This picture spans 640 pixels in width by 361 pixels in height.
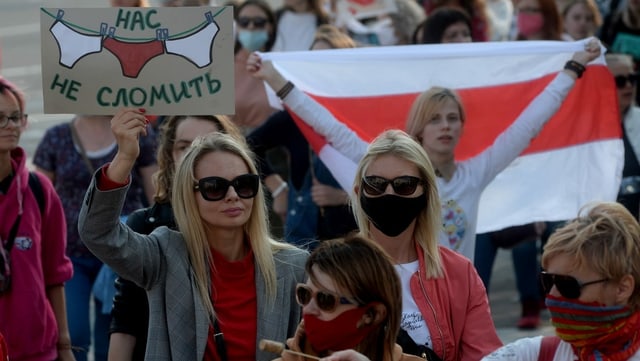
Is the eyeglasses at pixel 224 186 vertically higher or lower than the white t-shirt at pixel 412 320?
higher

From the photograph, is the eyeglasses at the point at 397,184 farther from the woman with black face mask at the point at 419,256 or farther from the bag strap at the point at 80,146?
the bag strap at the point at 80,146

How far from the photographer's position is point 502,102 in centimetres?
806

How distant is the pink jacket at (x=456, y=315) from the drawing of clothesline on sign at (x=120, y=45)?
118 cm

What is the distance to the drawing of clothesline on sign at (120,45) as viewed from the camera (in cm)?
523

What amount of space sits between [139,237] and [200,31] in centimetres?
80

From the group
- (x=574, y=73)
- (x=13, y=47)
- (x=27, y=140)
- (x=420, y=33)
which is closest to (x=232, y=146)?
(x=574, y=73)

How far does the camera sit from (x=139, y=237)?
513 cm

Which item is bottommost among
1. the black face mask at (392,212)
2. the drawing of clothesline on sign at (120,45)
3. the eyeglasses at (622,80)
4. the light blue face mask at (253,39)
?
the black face mask at (392,212)

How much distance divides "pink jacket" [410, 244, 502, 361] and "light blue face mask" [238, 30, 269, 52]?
199 inches

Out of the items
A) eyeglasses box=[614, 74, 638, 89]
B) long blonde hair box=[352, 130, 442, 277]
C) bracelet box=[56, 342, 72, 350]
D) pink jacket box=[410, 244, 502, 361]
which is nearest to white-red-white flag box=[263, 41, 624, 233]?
eyeglasses box=[614, 74, 638, 89]

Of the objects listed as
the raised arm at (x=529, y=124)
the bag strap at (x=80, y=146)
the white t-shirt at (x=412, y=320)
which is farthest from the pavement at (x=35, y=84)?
the white t-shirt at (x=412, y=320)

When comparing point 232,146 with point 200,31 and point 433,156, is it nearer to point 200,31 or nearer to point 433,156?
point 200,31

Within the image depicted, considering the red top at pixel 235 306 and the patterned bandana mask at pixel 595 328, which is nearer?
the patterned bandana mask at pixel 595 328

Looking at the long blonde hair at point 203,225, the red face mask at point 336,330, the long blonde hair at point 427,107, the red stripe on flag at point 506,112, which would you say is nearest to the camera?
the red face mask at point 336,330
